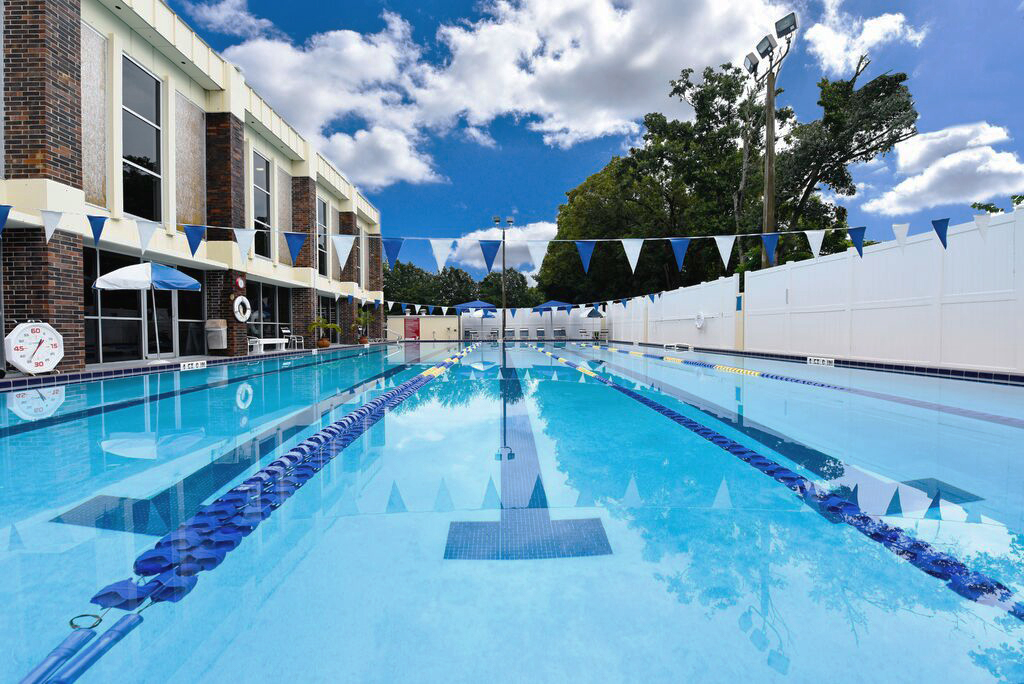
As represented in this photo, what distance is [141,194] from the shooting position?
Answer: 8.95 metres

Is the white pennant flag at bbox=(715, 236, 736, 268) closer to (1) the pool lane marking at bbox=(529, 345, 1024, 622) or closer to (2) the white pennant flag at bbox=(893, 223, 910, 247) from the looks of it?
(2) the white pennant flag at bbox=(893, 223, 910, 247)

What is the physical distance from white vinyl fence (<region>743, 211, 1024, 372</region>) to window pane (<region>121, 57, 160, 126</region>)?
43.3 feet

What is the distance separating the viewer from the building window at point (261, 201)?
42.5ft

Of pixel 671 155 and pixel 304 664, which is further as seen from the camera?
pixel 671 155

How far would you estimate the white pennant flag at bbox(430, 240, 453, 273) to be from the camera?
32.1 ft

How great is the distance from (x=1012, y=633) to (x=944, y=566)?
41cm

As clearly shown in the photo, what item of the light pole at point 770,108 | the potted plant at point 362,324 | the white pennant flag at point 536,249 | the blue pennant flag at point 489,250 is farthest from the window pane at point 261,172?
the light pole at point 770,108

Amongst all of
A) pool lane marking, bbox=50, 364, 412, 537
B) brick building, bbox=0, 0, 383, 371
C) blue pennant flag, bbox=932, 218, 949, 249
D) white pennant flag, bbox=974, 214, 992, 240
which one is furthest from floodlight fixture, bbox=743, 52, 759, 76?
pool lane marking, bbox=50, 364, 412, 537

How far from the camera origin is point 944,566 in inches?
69.2

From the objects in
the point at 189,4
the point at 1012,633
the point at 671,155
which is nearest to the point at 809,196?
the point at 671,155

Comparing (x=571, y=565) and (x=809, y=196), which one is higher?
(x=809, y=196)

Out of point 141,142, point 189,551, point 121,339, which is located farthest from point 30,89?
point 189,551

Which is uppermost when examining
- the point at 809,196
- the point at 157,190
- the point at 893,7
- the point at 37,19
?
the point at 893,7

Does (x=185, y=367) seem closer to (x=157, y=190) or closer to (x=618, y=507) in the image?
(x=157, y=190)
